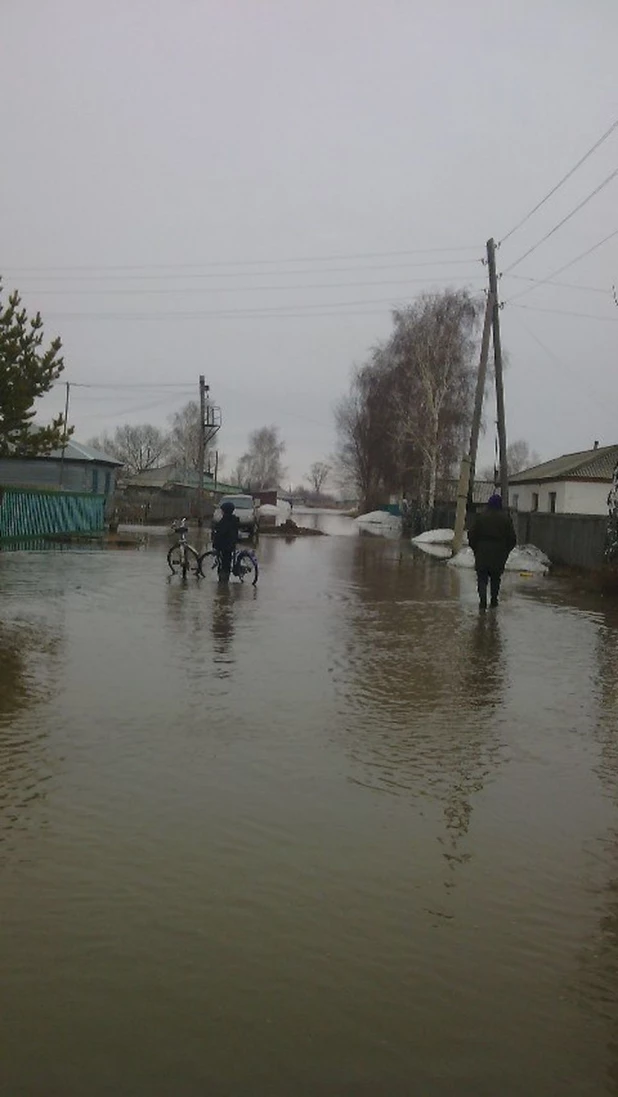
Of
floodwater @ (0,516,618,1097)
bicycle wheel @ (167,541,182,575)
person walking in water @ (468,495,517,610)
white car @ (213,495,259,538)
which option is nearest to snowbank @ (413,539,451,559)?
white car @ (213,495,259,538)

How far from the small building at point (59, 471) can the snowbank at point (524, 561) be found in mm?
24511

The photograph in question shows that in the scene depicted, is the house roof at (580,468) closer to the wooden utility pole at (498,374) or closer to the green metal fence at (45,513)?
the wooden utility pole at (498,374)

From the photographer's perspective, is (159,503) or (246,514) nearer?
(246,514)

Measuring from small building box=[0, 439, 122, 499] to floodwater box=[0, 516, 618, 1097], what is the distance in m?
40.1

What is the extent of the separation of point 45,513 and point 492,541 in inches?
768

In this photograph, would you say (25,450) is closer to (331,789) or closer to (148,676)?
(148,676)

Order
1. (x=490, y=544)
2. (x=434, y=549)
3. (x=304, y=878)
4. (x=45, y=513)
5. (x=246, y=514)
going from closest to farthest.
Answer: (x=304, y=878) → (x=490, y=544) → (x=45, y=513) → (x=434, y=549) → (x=246, y=514)

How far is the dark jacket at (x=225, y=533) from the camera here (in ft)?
58.3

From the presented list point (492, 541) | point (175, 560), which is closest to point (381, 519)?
point (175, 560)

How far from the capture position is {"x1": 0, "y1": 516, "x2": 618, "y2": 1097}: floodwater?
2953mm

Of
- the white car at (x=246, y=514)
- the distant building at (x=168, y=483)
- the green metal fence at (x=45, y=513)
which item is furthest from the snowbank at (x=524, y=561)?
the distant building at (x=168, y=483)

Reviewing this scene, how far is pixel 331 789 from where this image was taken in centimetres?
558

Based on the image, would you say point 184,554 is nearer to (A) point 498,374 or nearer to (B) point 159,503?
(A) point 498,374

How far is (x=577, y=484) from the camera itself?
42531 mm
